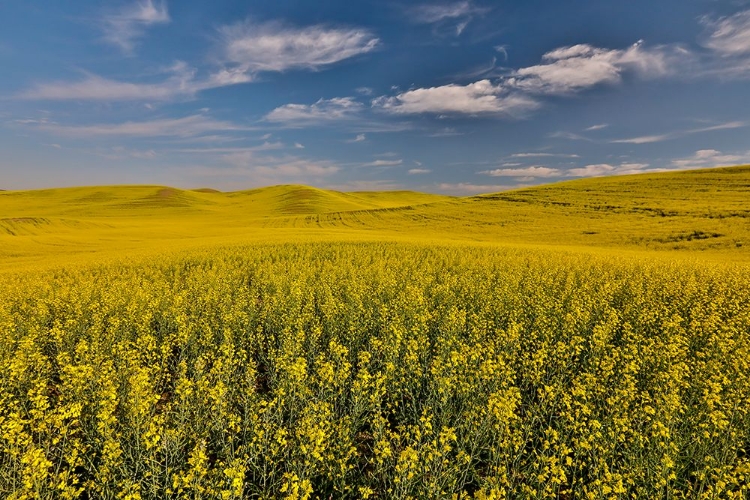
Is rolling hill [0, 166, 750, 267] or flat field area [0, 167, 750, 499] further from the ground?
rolling hill [0, 166, 750, 267]

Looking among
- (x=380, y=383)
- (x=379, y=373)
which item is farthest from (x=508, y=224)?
(x=379, y=373)

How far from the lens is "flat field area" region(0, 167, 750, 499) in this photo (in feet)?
15.9

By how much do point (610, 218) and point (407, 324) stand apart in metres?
45.8

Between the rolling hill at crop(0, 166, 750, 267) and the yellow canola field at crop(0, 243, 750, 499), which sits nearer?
the yellow canola field at crop(0, 243, 750, 499)

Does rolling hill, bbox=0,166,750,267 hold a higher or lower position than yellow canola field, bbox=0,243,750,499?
higher

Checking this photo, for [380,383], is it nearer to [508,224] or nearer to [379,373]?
[379,373]

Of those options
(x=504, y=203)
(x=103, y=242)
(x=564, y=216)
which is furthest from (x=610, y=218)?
(x=103, y=242)

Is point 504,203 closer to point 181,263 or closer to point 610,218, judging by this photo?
point 610,218

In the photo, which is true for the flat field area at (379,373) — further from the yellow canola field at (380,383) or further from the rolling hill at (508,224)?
the rolling hill at (508,224)

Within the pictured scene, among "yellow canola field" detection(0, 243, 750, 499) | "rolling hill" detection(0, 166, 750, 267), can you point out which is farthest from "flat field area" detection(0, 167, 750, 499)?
"rolling hill" detection(0, 166, 750, 267)

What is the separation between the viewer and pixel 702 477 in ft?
13.0

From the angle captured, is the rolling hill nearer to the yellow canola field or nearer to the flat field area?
the flat field area

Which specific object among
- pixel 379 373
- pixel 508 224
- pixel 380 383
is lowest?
pixel 380 383

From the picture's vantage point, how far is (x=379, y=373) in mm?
6156
